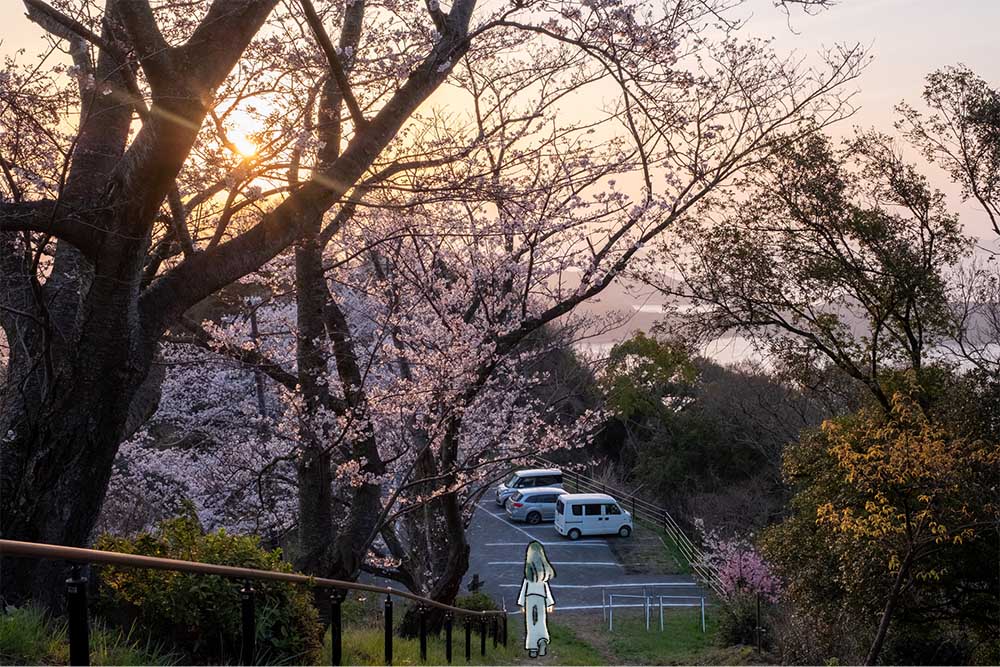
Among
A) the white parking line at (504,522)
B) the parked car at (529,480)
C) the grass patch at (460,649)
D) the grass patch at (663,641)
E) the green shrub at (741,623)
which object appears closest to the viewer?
the grass patch at (460,649)

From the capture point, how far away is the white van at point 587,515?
2605cm

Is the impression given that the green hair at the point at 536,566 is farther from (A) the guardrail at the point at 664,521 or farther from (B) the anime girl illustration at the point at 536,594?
(A) the guardrail at the point at 664,521

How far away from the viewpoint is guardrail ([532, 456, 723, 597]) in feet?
72.5

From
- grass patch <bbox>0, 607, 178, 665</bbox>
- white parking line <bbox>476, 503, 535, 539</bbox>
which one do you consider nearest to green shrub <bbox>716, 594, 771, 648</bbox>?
white parking line <bbox>476, 503, 535, 539</bbox>

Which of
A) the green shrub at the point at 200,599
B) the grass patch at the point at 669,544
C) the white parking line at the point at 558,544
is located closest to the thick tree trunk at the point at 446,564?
the green shrub at the point at 200,599

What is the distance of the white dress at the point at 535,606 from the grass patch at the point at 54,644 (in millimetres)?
4936

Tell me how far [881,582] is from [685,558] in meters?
13.0

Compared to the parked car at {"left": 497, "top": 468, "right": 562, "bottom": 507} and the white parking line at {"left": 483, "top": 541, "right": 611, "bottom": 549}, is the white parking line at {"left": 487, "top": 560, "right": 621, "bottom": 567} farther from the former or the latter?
the parked car at {"left": 497, "top": 468, "right": 562, "bottom": 507}

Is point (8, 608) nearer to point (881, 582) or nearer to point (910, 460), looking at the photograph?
point (910, 460)

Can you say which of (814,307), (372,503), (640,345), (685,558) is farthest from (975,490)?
(640,345)

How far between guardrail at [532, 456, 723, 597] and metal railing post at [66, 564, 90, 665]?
16940 mm

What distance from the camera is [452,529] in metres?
9.56

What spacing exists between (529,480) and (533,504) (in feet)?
9.93

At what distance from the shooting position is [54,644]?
3.62 m
